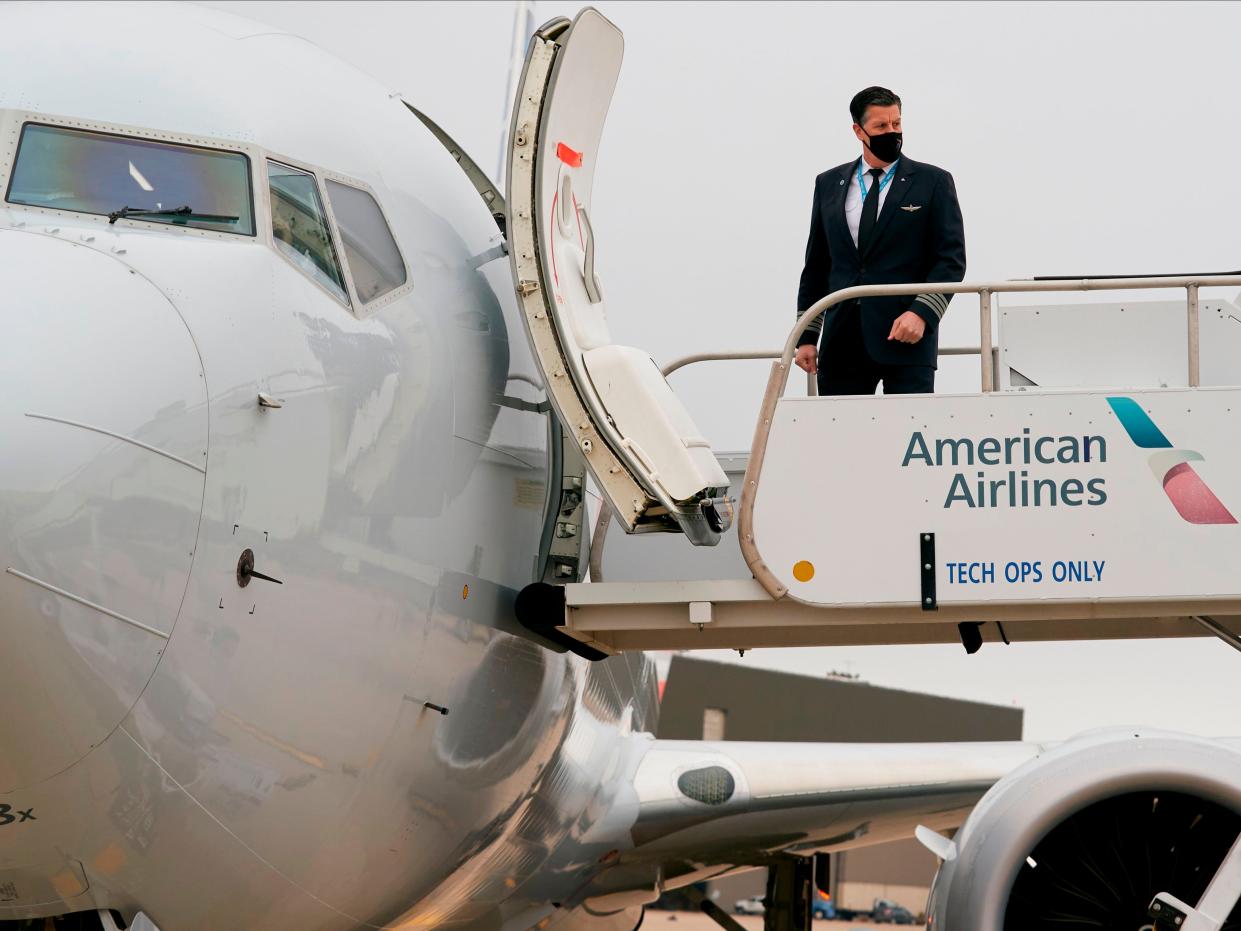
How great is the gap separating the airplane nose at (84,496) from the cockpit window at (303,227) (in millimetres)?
699

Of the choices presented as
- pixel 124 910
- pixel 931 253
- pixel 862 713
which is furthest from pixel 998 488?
pixel 862 713

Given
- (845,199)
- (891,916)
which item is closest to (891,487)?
(845,199)

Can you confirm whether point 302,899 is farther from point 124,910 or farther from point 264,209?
point 264,209

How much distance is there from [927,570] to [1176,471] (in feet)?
2.73

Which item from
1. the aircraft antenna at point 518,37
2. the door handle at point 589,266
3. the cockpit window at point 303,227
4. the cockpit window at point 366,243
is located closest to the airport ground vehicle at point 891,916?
the aircraft antenna at point 518,37

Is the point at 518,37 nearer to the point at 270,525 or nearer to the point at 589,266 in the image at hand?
the point at 589,266

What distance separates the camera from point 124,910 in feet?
13.7

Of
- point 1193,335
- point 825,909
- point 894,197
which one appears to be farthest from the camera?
point 825,909

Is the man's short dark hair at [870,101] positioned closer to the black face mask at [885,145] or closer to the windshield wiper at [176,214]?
the black face mask at [885,145]

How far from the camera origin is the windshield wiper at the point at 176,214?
14.2 ft

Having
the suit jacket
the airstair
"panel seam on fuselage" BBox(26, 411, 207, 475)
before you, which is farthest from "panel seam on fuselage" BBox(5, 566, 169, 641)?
the suit jacket

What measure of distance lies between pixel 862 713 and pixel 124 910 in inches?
1317

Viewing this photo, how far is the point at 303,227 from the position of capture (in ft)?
15.6

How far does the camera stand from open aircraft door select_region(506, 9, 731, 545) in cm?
503
